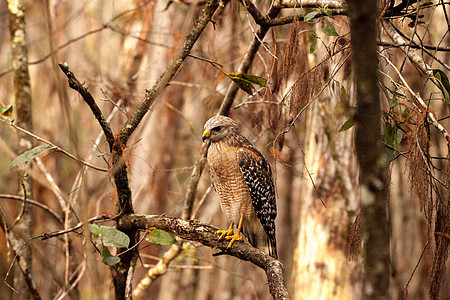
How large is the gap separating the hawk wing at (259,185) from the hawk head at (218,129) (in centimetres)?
20

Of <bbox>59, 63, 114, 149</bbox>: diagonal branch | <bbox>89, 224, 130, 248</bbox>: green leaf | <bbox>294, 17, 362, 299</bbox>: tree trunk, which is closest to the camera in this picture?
<bbox>59, 63, 114, 149</bbox>: diagonal branch

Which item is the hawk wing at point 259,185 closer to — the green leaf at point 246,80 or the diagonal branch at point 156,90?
the green leaf at point 246,80

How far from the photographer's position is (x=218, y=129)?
14.8ft

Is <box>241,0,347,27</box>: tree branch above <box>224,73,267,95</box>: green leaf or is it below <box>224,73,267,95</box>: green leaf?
above

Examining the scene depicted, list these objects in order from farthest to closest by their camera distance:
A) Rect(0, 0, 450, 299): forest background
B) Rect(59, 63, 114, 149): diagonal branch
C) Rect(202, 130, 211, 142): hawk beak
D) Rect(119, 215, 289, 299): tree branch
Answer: Rect(202, 130, 211, 142): hawk beak
Rect(119, 215, 289, 299): tree branch
Rect(59, 63, 114, 149): diagonal branch
Rect(0, 0, 450, 299): forest background

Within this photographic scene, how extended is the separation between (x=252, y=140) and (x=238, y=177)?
1418 mm

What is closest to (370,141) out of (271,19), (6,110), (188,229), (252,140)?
(188,229)

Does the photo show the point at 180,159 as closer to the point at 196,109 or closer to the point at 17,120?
the point at 196,109

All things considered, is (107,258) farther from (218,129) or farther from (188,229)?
(218,129)

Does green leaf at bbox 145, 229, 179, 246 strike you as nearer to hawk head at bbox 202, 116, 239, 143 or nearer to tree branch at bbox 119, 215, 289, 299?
tree branch at bbox 119, 215, 289, 299

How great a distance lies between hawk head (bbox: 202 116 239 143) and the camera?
174 inches

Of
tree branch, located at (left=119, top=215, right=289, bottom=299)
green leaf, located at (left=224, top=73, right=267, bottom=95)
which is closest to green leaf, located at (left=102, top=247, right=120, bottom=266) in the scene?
tree branch, located at (left=119, top=215, right=289, bottom=299)

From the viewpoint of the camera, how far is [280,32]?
6.18 meters

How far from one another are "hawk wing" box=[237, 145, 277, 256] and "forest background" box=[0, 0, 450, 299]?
0.22m
